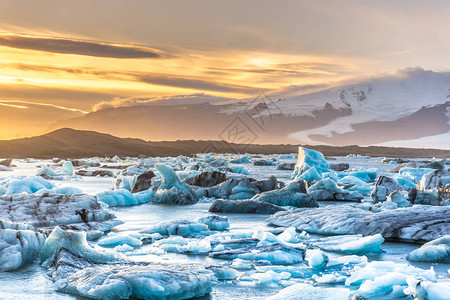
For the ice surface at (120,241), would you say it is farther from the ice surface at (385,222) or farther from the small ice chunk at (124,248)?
the ice surface at (385,222)

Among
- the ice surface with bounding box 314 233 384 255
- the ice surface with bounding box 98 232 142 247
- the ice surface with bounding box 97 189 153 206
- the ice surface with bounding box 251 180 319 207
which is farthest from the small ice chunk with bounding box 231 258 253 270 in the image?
the ice surface with bounding box 97 189 153 206

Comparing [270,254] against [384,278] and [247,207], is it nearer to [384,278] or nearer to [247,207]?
[384,278]

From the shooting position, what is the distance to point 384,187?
15.9m

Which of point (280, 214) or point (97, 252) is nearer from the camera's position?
point (97, 252)

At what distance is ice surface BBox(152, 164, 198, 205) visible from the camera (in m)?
15.4

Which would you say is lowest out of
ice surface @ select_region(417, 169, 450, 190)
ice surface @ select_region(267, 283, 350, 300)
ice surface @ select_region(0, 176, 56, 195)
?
ice surface @ select_region(267, 283, 350, 300)

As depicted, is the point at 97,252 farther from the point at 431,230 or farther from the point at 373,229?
the point at 431,230

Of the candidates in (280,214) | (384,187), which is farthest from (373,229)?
(384,187)

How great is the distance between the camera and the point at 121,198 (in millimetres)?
14781

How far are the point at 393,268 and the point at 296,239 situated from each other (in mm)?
2630

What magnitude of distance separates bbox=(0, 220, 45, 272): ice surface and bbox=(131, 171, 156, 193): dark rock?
9.77 m

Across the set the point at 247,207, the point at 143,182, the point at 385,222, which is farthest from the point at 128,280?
the point at 143,182

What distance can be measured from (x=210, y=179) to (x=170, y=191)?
3.72m

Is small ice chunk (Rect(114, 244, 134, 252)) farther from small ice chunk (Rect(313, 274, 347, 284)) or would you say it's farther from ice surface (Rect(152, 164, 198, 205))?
ice surface (Rect(152, 164, 198, 205))
